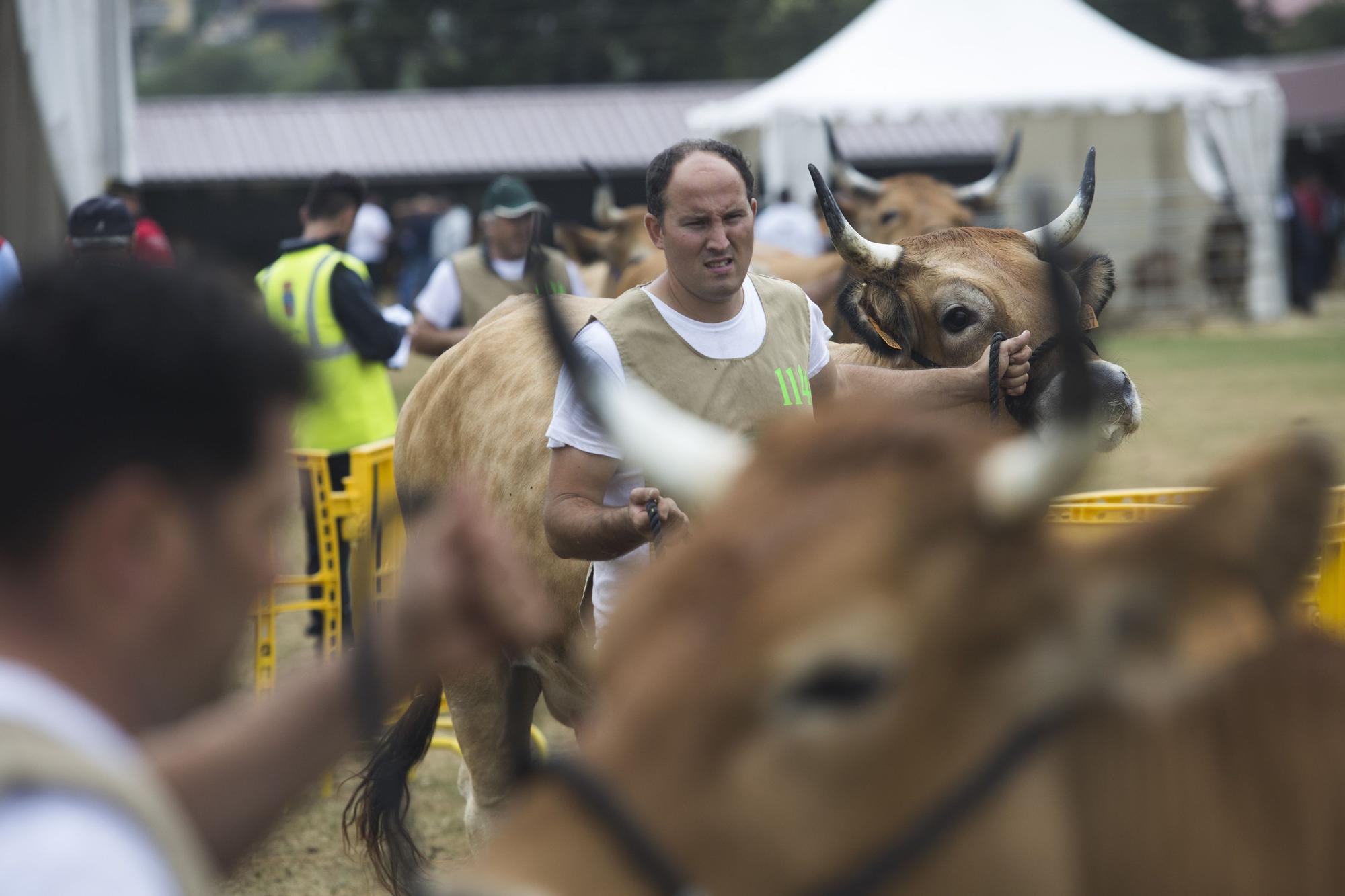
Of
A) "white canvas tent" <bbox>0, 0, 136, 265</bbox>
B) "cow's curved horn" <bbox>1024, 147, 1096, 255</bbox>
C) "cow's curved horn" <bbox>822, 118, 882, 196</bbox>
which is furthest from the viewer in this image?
"white canvas tent" <bbox>0, 0, 136, 265</bbox>

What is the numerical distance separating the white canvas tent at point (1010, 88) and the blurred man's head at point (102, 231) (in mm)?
11971

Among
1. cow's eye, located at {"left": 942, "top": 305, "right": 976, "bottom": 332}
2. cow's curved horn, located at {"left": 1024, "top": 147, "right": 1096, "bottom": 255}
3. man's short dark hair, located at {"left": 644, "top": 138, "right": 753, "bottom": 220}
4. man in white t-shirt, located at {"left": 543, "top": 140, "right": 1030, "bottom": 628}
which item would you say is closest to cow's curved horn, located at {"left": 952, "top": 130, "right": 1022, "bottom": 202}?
cow's curved horn, located at {"left": 1024, "top": 147, "right": 1096, "bottom": 255}

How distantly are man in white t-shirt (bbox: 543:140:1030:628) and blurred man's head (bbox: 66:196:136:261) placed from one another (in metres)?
3.98

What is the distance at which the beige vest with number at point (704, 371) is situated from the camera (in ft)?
11.4

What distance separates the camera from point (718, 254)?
11.6 feet

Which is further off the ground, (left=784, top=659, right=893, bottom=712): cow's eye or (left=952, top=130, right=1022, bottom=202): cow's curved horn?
(left=784, top=659, right=893, bottom=712): cow's eye

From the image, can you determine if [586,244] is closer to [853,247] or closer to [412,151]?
[853,247]

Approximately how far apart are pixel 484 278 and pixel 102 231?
204cm

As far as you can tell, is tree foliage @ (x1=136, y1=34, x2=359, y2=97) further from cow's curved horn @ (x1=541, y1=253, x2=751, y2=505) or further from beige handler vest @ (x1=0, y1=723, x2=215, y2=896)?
beige handler vest @ (x1=0, y1=723, x2=215, y2=896)

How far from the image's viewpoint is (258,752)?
155 cm

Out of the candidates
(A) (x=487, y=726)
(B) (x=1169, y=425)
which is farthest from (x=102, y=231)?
(B) (x=1169, y=425)

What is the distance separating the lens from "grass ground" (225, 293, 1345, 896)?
5.41 meters


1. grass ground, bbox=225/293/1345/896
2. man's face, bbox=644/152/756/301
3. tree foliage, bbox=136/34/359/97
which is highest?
man's face, bbox=644/152/756/301

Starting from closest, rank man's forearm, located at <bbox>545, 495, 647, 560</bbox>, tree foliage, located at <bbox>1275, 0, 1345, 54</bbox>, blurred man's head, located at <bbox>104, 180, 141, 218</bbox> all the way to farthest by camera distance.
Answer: man's forearm, located at <bbox>545, 495, 647, 560</bbox>
blurred man's head, located at <bbox>104, 180, 141, 218</bbox>
tree foliage, located at <bbox>1275, 0, 1345, 54</bbox>
